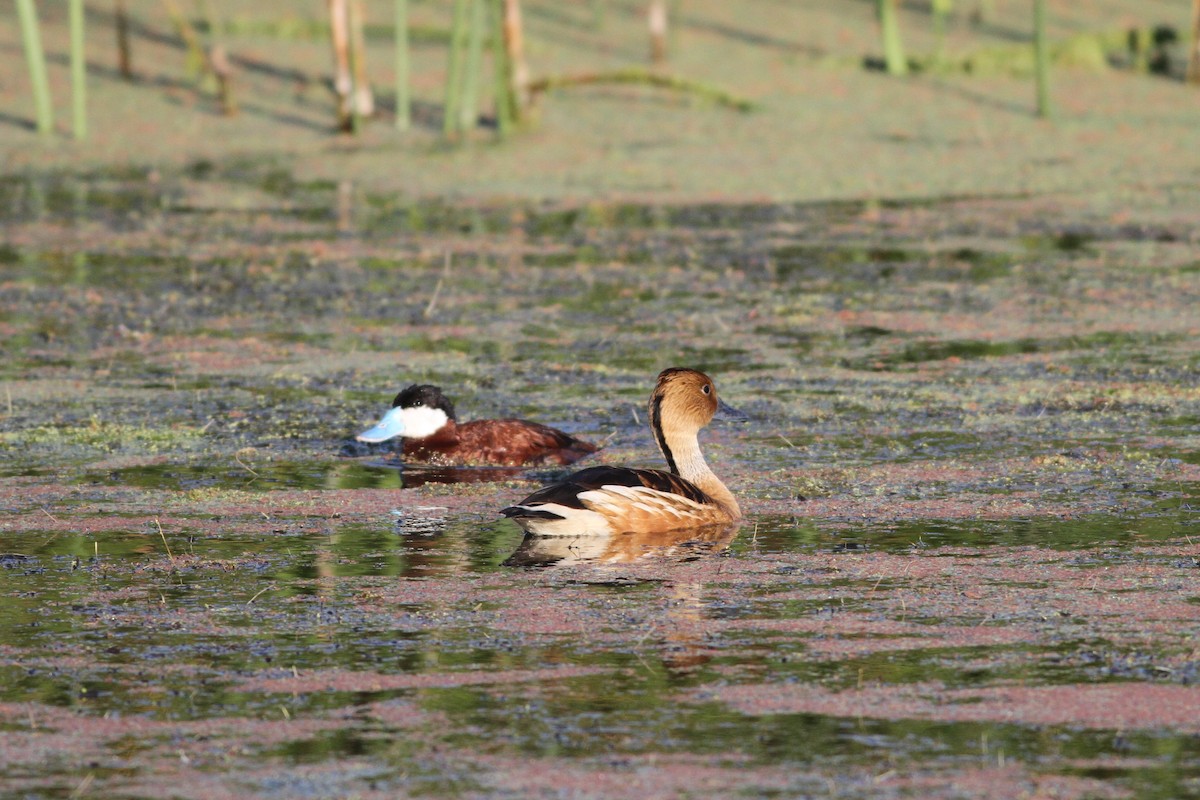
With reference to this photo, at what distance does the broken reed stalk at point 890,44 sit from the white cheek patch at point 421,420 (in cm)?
1515

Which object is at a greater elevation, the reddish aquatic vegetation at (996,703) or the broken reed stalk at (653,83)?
the broken reed stalk at (653,83)

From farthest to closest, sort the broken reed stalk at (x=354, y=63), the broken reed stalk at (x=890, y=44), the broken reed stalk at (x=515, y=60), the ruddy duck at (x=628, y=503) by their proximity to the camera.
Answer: the broken reed stalk at (x=890, y=44), the broken reed stalk at (x=354, y=63), the broken reed stalk at (x=515, y=60), the ruddy duck at (x=628, y=503)

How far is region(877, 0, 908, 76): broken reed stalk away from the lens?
2370cm

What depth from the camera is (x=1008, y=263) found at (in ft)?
50.0

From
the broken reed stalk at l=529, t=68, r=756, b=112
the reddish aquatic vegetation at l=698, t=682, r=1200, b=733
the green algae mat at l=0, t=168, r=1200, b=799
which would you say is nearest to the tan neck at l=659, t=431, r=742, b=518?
the green algae mat at l=0, t=168, r=1200, b=799

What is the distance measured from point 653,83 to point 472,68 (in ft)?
8.24

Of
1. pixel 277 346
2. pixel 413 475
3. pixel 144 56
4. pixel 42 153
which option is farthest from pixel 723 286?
pixel 144 56

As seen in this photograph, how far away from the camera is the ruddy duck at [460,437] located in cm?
948

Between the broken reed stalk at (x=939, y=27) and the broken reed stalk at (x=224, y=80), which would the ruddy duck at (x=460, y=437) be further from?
the broken reed stalk at (x=939, y=27)

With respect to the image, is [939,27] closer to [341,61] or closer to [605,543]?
[341,61]

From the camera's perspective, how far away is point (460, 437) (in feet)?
31.8

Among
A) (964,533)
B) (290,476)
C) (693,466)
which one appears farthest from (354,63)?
(964,533)

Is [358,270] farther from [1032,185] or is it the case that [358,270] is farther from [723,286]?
[1032,185]

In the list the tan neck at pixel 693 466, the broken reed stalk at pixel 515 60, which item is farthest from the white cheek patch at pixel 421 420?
the broken reed stalk at pixel 515 60
